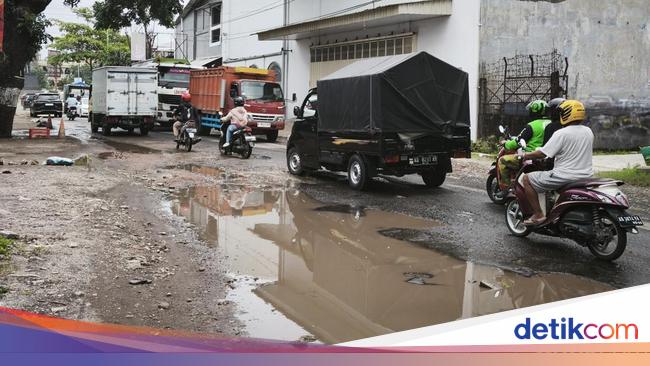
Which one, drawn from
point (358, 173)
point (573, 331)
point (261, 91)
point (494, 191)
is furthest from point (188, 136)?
point (573, 331)

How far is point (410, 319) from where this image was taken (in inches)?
184

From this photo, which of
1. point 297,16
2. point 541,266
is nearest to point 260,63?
point 297,16

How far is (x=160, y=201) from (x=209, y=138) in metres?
14.6

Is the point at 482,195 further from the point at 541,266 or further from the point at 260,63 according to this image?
the point at 260,63

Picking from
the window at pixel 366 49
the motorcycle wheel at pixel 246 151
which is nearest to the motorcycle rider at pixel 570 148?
the motorcycle wheel at pixel 246 151

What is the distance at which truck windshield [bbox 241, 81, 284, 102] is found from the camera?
2264 cm

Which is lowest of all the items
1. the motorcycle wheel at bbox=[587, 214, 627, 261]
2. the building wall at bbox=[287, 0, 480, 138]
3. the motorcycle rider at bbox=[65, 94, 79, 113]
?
the motorcycle wheel at bbox=[587, 214, 627, 261]

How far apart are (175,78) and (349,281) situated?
23.4 m

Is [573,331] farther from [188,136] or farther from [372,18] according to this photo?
[372,18]

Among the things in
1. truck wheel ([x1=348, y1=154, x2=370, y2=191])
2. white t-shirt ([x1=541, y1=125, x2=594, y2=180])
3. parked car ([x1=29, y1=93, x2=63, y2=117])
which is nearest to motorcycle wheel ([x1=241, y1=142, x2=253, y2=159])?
truck wheel ([x1=348, y1=154, x2=370, y2=191])

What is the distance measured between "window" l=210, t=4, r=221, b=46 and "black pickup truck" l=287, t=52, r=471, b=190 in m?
29.9

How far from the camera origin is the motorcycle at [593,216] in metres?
6.05

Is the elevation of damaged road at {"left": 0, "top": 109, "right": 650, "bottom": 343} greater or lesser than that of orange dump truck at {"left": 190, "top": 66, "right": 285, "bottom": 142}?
lesser

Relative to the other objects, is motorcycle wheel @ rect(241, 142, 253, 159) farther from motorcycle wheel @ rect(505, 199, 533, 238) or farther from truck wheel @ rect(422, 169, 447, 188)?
motorcycle wheel @ rect(505, 199, 533, 238)
